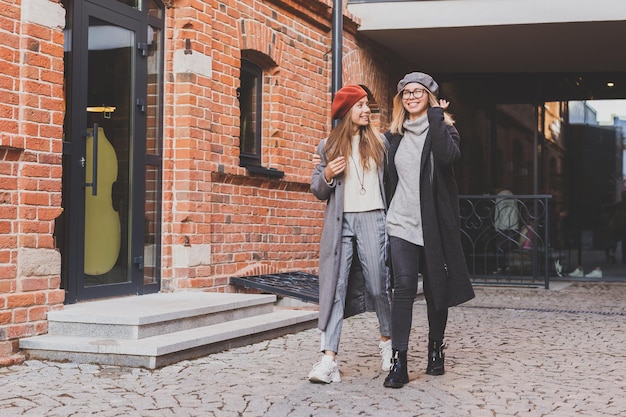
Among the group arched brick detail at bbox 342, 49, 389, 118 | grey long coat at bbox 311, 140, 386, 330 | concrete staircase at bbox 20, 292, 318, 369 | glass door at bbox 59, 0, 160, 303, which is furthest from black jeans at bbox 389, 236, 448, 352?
arched brick detail at bbox 342, 49, 389, 118

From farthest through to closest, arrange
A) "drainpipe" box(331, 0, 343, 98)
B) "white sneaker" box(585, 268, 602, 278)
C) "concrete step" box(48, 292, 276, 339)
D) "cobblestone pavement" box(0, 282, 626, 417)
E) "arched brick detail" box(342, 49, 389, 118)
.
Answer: "white sneaker" box(585, 268, 602, 278)
"arched brick detail" box(342, 49, 389, 118)
"drainpipe" box(331, 0, 343, 98)
"concrete step" box(48, 292, 276, 339)
"cobblestone pavement" box(0, 282, 626, 417)

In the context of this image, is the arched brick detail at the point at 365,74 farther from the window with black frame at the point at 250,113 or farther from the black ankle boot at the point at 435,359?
the black ankle boot at the point at 435,359

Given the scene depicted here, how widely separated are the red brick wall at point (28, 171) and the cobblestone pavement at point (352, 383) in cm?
45

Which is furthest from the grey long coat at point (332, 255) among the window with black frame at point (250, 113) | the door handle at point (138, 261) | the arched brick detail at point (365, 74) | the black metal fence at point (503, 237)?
the black metal fence at point (503, 237)

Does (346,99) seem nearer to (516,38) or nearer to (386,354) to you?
(386,354)

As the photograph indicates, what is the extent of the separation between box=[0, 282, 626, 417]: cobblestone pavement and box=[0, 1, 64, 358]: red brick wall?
448 millimetres

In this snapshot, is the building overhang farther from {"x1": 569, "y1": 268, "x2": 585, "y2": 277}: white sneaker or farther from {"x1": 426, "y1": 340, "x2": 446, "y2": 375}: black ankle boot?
{"x1": 426, "y1": 340, "x2": 446, "y2": 375}: black ankle boot

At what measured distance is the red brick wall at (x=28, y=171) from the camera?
5.79 meters

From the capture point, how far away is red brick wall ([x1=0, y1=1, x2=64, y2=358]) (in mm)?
5789

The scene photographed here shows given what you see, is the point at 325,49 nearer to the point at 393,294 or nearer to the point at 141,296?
the point at 141,296

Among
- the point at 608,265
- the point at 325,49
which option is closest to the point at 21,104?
the point at 325,49

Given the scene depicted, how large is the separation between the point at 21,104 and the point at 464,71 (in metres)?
10.0

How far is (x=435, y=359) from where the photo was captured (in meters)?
5.57

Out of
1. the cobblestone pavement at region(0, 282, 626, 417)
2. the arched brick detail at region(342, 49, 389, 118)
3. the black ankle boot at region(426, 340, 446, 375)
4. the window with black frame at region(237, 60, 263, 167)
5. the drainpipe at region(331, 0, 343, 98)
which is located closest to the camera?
the cobblestone pavement at region(0, 282, 626, 417)
